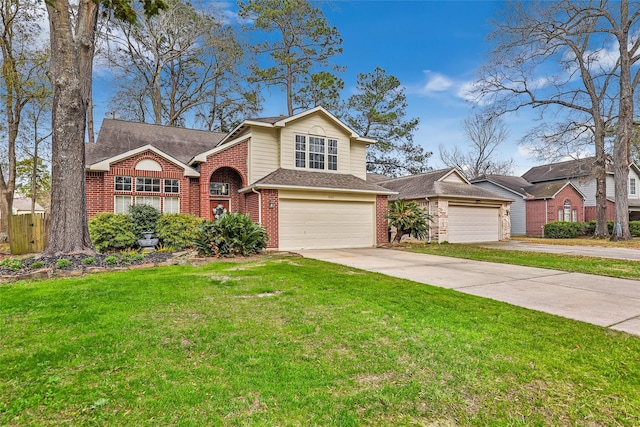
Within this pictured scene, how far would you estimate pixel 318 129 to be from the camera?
48.8 ft

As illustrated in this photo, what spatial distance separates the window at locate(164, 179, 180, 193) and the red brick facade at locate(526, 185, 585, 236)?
2386cm

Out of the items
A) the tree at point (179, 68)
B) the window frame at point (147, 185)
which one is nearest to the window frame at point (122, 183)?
the window frame at point (147, 185)

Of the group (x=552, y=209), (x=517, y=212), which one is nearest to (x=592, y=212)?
(x=552, y=209)

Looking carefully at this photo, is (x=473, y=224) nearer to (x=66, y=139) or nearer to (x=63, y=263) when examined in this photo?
(x=63, y=263)

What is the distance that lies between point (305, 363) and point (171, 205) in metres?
12.3

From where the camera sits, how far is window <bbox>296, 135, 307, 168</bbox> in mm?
14625

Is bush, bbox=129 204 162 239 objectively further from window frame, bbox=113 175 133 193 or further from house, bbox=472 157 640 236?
house, bbox=472 157 640 236

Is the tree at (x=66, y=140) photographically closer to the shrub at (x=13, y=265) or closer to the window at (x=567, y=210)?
the shrub at (x=13, y=265)

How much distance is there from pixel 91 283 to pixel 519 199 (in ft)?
89.6

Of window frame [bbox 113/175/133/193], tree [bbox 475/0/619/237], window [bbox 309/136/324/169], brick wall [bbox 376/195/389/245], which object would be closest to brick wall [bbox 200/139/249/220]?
window frame [bbox 113/175/133/193]

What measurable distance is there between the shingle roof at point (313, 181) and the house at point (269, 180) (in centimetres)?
4

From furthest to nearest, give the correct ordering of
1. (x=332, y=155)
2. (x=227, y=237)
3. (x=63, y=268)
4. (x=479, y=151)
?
(x=479, y=151)
(x=332, y=155)
(x=227, y=237)
(x=63, y=268)

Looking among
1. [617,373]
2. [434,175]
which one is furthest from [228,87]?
[617,373]

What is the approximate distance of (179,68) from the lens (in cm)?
2469
